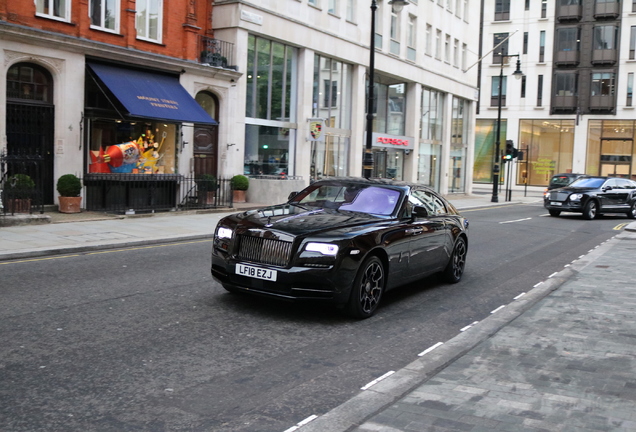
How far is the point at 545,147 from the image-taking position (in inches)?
2331

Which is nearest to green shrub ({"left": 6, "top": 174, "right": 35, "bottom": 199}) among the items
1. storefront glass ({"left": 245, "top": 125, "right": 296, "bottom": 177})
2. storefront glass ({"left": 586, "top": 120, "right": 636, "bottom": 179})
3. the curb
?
storefront glass ({"left": 245, "top": 125, "right": 296, "bottom": 177})

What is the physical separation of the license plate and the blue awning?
12687mm

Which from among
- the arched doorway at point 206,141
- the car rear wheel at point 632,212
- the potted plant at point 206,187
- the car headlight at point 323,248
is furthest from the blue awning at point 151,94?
the car rear wheel at point 632,212

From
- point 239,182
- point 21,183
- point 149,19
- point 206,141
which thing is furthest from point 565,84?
point 21,183

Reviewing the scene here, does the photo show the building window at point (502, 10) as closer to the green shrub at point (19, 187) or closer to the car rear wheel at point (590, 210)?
the car rear wheel at point (590, 210)

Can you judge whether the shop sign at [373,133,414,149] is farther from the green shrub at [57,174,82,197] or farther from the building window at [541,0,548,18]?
the building window at [541,0,548,18]

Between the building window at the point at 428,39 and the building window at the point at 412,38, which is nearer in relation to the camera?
Result: the building window at the point at 412,38

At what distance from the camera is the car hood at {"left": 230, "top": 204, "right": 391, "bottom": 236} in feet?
23.3

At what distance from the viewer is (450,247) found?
31.7 feet

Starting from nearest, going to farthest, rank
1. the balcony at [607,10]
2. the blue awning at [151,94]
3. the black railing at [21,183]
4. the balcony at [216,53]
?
1. the black railing at [21,183]
2. the blue awning at [151,94]
3. the balcony at [216,53]
4. the balcony at [607,10]

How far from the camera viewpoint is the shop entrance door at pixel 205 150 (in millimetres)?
23250

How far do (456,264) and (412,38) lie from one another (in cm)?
3006

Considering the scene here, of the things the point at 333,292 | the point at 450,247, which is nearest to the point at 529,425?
the point at 333,292

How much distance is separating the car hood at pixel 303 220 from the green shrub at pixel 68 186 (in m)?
10.9
